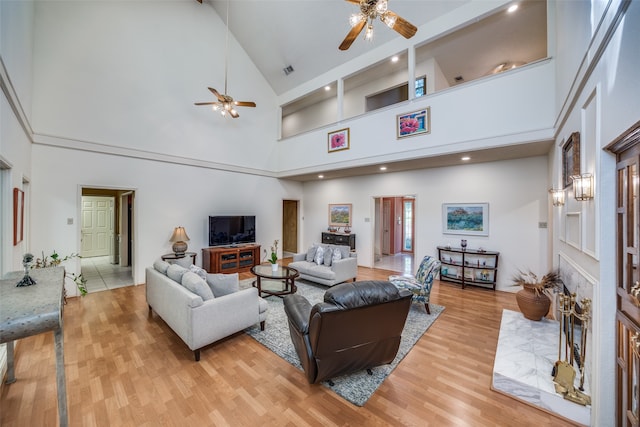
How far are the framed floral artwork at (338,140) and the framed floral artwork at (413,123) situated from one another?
1244 millimetres

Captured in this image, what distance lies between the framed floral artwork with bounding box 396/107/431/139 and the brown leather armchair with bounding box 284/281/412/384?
3.59 metres

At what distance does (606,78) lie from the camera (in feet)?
5.59

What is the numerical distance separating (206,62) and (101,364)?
20.6ft

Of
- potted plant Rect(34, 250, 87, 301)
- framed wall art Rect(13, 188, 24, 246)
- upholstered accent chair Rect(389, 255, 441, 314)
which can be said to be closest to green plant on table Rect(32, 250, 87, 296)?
potted plant Rect(34, 250, 87, 301)

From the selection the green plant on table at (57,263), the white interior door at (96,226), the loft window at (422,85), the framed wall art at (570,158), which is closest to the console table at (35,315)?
the green plant on table at (57,263)

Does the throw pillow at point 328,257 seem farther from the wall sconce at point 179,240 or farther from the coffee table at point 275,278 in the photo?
the wall sconce at point 179,240

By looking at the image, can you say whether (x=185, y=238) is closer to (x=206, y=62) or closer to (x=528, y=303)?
(x=206, y=62)

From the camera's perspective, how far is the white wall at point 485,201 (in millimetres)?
4562

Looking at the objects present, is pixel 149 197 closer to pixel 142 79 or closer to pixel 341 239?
pixel 142 79

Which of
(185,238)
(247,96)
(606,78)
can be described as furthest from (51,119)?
(606,78)

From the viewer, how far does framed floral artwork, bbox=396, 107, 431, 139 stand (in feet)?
15.0

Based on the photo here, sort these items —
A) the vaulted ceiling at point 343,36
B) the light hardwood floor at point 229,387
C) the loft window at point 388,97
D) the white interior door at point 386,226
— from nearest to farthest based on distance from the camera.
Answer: the light hardwood floor at point 229,387 → the vaulted ceiling at point 343,36 → the loft window at point 388,97 → the white interior door at point 386,226

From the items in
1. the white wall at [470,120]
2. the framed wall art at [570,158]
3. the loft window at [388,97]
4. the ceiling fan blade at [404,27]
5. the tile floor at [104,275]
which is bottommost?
the tile floor at [104,275]

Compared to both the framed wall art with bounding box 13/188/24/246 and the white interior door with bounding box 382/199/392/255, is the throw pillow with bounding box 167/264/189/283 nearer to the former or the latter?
the framed wall art with bounding box 13/188/24/246
